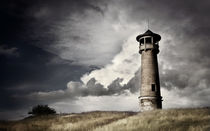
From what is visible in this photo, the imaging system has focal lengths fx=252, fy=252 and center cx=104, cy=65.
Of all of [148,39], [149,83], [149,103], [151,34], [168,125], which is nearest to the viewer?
[168,125]

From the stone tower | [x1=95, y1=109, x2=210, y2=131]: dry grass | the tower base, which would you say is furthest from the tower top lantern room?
[x1=95, y1=109, x2=210, y2=131]: dry grass

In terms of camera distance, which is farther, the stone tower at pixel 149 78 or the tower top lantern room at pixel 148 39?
the tower top lantern room at pixel 148 39

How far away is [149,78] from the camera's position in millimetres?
30281

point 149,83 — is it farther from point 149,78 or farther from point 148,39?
point 148,39

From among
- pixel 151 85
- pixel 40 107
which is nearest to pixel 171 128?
pixel 151 85

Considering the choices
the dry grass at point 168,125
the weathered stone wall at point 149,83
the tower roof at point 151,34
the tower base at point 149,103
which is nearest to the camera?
the dry grass at point 168,125

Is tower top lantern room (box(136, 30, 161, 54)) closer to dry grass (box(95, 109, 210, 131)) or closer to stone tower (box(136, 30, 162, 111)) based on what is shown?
stone tower (box(136, 30, 162, 111))

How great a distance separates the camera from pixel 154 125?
1734 cm

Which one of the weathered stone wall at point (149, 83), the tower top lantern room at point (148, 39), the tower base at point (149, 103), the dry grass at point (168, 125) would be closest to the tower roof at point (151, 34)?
the tower top lantern room at point (148, 39)

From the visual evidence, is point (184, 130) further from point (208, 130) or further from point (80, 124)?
point (80, 124)

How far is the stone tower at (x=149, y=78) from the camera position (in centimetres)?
2980

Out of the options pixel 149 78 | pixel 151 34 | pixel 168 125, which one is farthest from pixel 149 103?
pixel 168 125

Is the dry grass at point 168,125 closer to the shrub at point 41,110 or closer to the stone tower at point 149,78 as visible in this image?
the stone tower at point 149,78

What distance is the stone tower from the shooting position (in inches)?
1173
